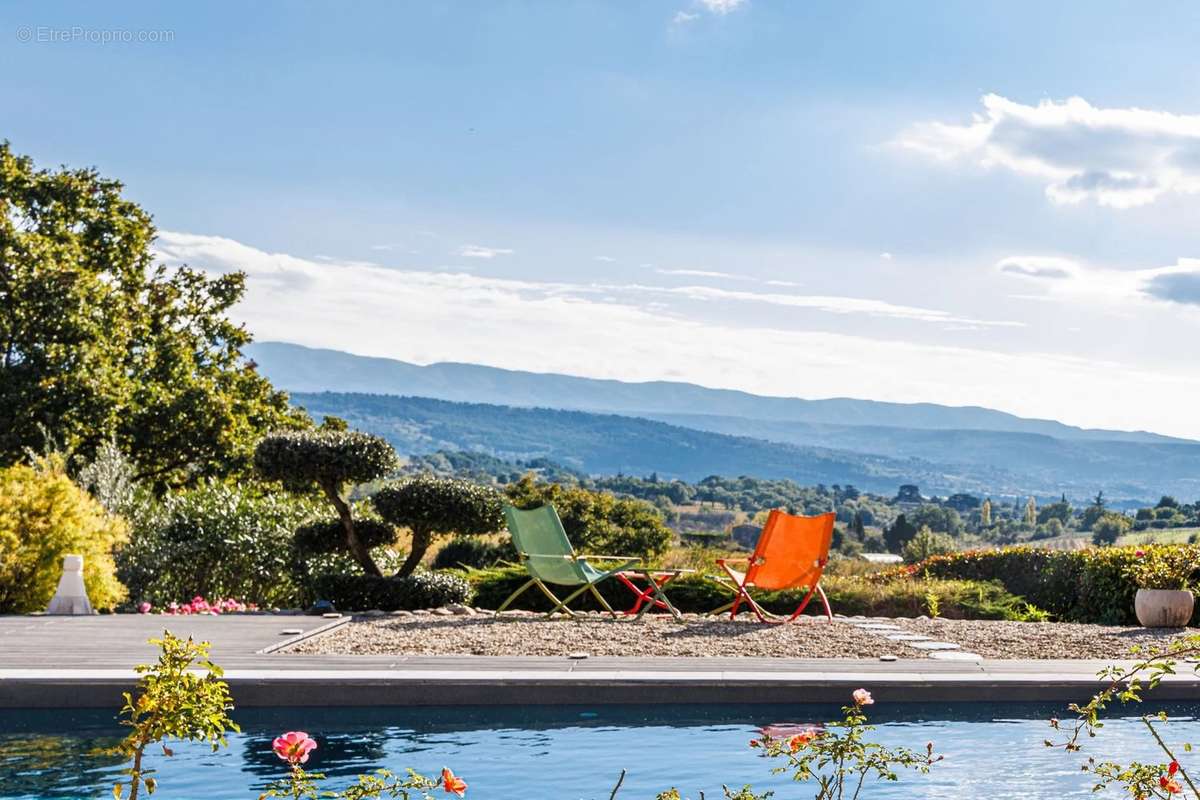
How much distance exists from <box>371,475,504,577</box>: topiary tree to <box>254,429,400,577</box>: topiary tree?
0.75 ft

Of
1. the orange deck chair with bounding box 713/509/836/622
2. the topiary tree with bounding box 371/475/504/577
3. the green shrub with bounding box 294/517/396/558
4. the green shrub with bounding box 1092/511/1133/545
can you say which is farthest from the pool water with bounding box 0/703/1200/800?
the green shrub with bounding box 1092/511/1133/545

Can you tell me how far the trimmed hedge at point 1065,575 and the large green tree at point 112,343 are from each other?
10523 millimetres

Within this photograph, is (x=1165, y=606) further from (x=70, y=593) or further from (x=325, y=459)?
(x=70, y=593)

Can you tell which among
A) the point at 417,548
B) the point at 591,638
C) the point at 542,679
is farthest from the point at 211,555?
the point at 542,679

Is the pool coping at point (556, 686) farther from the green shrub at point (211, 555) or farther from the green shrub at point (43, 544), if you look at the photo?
the green shrub at point (211, 555)

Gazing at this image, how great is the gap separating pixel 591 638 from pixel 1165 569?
14.6 ft

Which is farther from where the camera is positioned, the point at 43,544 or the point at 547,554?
the point at 43,544

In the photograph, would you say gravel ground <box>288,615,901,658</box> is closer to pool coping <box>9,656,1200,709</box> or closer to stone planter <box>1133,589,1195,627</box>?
pool coping <box>9,656,1200,709</box>

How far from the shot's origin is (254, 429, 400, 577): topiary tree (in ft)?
31.4

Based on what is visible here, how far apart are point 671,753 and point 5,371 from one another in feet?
45.4

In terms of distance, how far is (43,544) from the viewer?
9.62m

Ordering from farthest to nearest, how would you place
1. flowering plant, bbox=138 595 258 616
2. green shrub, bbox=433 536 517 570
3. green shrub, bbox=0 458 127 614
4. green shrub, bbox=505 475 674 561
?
green shrub, bbox=505 475 674 561
green shrub, bbox=433 536 517 570
flowering plant, bbox=138 595 258 616
green shrub, bbox=0 458 127 614

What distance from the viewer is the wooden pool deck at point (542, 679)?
595cm

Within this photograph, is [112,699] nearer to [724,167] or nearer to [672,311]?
[724,167]
